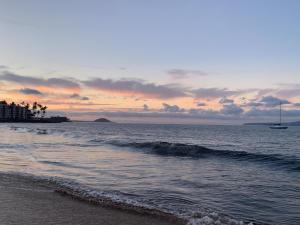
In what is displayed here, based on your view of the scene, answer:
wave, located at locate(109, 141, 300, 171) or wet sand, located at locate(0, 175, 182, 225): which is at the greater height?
wet sand, located at locate(0, 175, 182, 225)

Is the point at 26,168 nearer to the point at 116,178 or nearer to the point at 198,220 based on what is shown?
the point at 116,178

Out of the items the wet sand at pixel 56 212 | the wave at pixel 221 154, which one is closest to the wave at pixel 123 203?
the wet sand at pixel 56 212

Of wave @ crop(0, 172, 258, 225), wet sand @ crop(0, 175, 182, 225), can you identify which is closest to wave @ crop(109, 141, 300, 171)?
wave @ crop(0, 172, 258, 225)

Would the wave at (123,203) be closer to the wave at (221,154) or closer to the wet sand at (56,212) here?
the wet sand at (56,212)

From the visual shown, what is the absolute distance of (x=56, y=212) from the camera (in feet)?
27.0

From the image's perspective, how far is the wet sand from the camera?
7488 mm

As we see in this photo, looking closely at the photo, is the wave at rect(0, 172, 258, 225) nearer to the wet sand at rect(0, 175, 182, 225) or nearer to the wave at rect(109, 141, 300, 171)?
the wet sand at rect(0, 175, 182, 225)

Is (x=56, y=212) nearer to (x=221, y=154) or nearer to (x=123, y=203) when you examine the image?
(x=123, y=203)

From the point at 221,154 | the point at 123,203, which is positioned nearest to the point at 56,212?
the point at 123,203

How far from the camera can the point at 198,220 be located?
27.0ft

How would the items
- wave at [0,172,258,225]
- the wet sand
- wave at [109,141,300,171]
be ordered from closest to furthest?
1. the wet sand
2. wave at [0,172,258,225]
3. wave at [109,141,300,171]

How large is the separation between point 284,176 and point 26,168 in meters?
14.1

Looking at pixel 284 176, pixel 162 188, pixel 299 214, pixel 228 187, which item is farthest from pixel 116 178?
pixel 284 176

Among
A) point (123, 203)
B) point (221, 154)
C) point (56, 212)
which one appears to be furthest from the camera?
point (221, 154)
